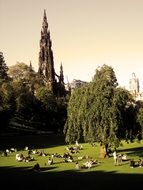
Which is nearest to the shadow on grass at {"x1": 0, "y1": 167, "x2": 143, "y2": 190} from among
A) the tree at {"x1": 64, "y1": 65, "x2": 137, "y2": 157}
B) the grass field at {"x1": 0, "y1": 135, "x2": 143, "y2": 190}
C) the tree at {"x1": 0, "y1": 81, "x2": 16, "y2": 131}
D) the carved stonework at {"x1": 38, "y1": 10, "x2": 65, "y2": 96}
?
the grass field at {"x1": 0, "y1": 135, "x2": 143, "y2": 190}

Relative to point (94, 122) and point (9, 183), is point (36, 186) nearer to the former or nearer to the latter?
point (9, 183)

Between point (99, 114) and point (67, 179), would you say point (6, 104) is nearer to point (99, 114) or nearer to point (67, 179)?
point (99, 114)

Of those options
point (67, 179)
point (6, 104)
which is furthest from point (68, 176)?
point (6, 104)

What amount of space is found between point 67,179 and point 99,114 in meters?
14.0

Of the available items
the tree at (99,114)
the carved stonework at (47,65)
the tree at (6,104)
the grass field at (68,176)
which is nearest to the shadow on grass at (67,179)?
the grass field at (68,176)

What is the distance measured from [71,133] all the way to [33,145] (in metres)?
16.5

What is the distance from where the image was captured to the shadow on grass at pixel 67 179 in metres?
31.6

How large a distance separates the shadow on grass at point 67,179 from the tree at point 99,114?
8.66 meters

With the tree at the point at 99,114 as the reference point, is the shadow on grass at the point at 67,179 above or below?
below

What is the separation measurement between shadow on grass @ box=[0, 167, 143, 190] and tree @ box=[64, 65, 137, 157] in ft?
28.4

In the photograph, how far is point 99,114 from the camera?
4719cm

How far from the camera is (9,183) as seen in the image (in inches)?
1300

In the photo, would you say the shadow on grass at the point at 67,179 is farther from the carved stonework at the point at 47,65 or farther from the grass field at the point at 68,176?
the carved stonework at the point at 47,65

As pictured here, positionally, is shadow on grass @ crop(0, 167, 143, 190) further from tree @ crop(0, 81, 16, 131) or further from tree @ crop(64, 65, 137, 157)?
tree @ crop(0, 81, 16, 131)
